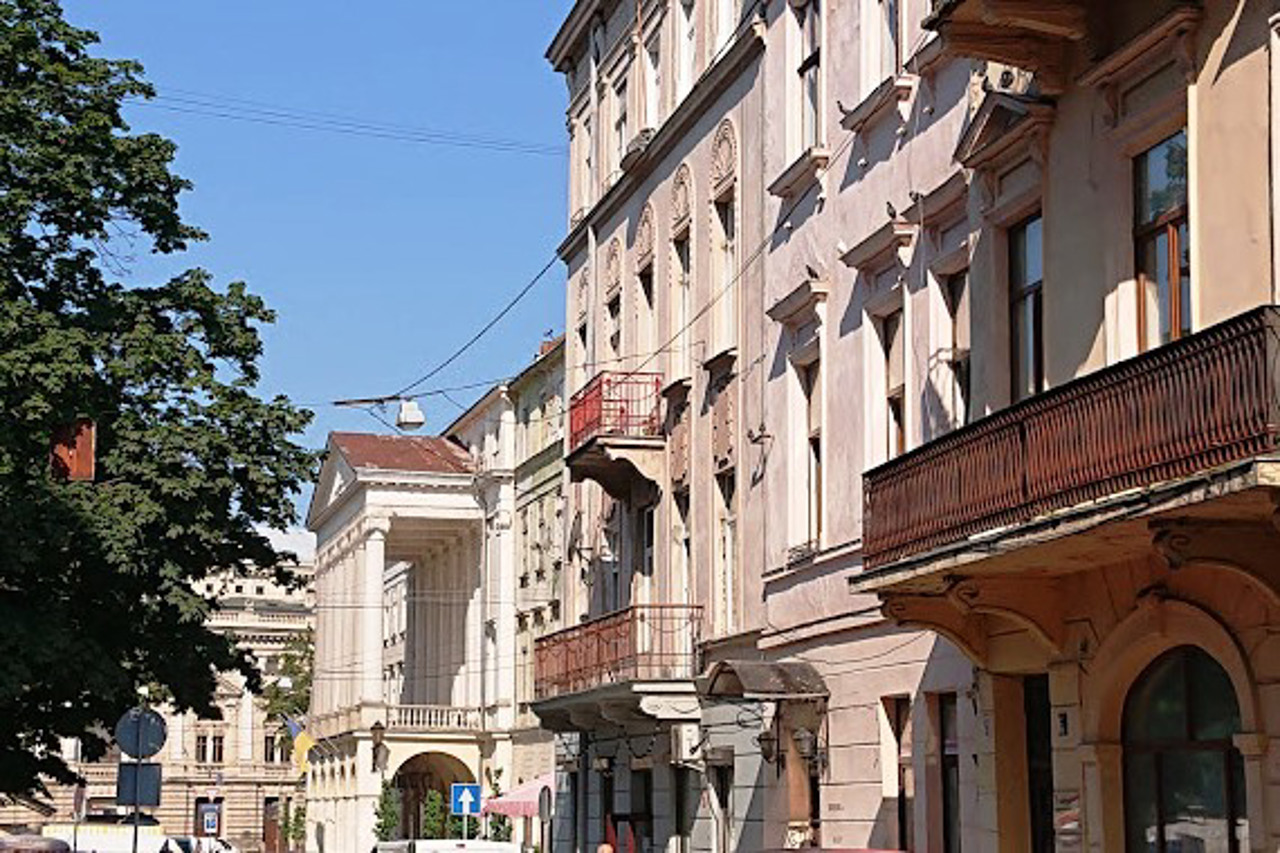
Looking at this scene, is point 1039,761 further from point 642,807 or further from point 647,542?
point 647,542

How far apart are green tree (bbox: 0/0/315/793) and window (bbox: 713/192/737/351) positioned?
576 centimetres

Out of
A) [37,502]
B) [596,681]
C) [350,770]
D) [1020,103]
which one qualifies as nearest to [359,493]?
[350,770]

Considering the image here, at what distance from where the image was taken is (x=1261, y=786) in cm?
1434

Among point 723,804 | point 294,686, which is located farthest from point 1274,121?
point 294,686

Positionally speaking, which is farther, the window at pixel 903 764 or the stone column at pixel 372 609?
the stone column at pixel 372 609

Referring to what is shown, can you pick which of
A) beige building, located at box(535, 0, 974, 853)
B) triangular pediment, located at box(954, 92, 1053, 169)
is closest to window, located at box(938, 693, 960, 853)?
beige building, located at box(535, 0, 974, 853)

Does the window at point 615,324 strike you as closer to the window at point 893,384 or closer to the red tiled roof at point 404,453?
the window at point 893,384

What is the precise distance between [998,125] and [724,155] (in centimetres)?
1106

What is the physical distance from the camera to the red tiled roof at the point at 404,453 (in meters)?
68.6

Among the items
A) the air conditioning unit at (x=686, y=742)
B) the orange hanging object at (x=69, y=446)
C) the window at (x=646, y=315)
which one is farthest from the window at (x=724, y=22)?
the orange hanging object at (x=69, y=446)

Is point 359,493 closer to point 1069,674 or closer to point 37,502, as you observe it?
point 37,502

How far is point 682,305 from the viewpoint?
31.7 m

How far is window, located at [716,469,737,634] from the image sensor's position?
93.7ft

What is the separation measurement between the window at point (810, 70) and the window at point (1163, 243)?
29.8 ft
